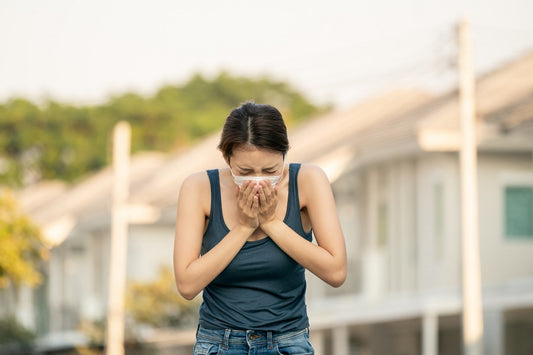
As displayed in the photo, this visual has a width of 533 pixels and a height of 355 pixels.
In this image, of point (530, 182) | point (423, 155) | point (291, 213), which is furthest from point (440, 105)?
point (291, 213)

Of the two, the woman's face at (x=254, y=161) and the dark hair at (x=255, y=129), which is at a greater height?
the dark hair at (x=255, y=129)

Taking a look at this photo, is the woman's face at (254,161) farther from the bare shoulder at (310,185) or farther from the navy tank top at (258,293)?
the navy tank top at (258,293)

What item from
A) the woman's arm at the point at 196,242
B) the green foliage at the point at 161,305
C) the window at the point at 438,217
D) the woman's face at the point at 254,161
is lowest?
the green foliage at the point at 161,305

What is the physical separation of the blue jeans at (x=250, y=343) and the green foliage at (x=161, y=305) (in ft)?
69.9

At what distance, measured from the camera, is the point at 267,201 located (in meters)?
3.76

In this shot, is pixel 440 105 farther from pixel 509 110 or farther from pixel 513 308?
pixel 513 308

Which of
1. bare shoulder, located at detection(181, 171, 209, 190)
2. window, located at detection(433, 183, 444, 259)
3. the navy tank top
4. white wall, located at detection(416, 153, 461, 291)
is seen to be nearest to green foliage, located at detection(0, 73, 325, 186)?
white wall, located at detection(416, 153, 461, 291)

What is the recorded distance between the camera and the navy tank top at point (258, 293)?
377 centimetres

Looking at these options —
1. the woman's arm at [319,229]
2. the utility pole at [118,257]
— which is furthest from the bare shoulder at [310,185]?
the utility pole at [118,257]

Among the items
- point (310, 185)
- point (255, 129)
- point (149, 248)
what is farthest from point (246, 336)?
point (149, 248)

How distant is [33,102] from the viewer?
63625 millimetres

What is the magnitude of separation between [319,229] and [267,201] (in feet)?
0.86

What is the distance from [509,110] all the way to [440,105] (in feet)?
6.12

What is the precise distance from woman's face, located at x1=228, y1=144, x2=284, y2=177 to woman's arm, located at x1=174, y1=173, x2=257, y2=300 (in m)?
0.11
